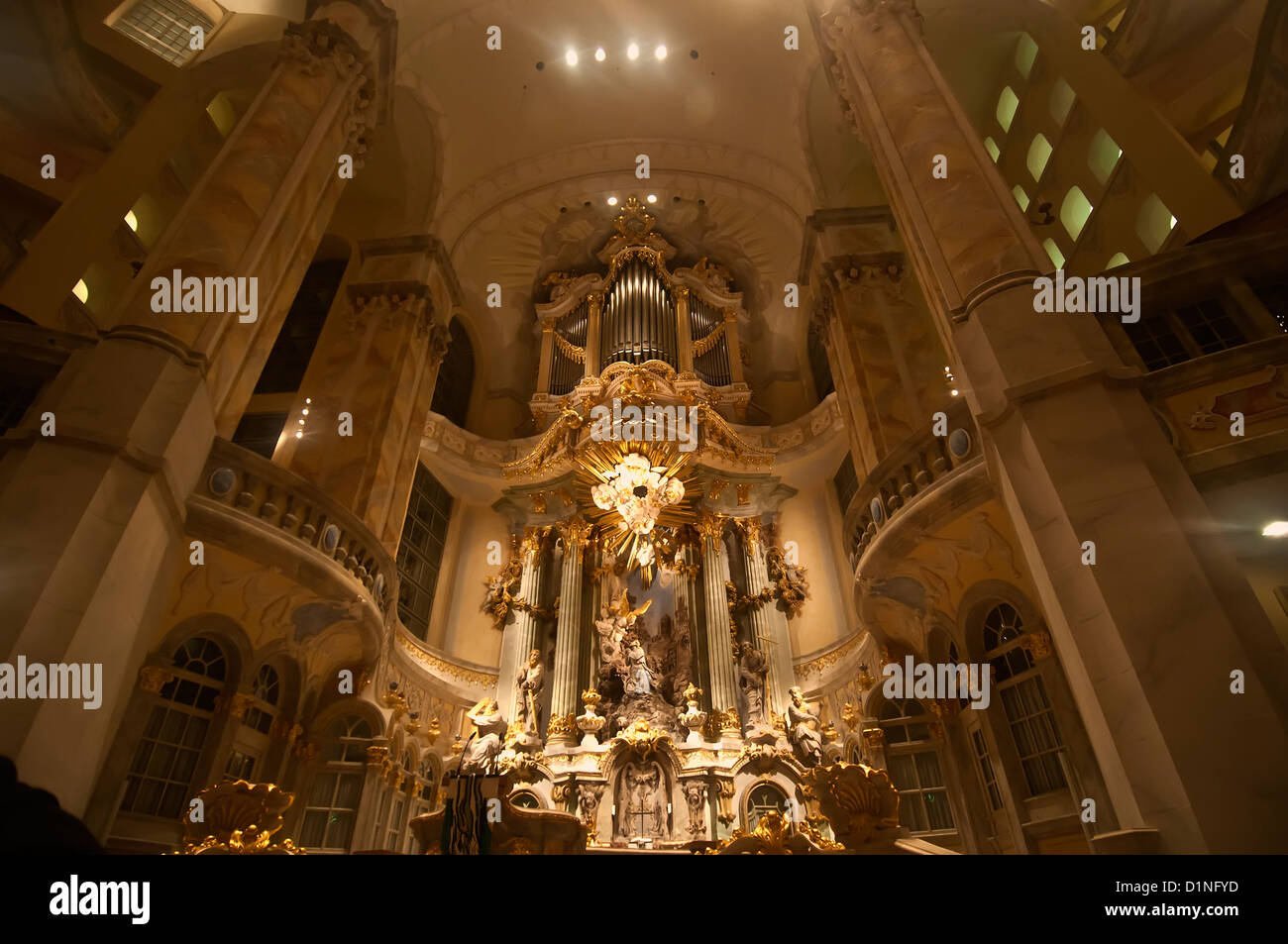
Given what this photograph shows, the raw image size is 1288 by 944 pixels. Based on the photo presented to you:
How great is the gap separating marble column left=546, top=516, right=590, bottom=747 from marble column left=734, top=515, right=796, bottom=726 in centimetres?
363

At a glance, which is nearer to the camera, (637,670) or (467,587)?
(637,670)

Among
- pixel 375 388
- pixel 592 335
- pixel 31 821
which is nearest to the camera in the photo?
pixel 31 821

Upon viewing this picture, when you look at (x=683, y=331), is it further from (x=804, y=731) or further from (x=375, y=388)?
(x=804, y=731)

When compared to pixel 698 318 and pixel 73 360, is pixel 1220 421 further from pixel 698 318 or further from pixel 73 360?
pixel 698 318

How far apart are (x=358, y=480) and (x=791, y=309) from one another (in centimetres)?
1246

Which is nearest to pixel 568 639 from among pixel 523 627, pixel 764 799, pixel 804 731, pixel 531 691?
pixel 523 627

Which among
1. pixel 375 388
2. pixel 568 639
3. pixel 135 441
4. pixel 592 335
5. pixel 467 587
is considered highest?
pixel 592 335

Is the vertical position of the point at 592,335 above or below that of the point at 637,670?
above

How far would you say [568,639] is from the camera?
14648mm

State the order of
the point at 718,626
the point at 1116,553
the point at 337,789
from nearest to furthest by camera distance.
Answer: the point at 1116,553 < the point at 337,789 < the point at 718,626

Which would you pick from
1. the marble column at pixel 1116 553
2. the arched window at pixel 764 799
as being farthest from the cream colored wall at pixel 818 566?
the marble column at pixel 1116 553

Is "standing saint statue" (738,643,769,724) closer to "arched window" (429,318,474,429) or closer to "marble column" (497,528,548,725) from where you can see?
"marble column" (497,528,548,725)

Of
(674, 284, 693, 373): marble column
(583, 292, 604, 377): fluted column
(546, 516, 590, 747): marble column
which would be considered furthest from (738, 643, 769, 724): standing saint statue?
(583, 292, 604, 377): fluted column

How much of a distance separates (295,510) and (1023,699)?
315 inches
